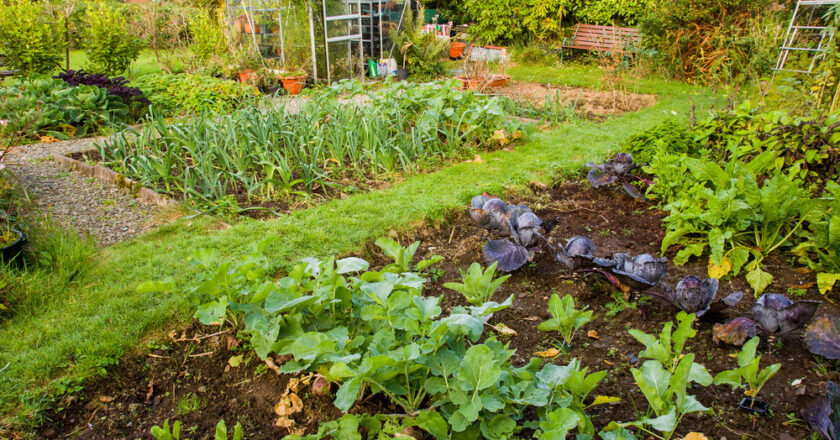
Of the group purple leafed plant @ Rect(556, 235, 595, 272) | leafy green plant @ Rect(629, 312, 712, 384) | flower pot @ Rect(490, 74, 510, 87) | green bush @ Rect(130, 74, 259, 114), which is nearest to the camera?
leafy green plant @ Rect(629, 312, 712, 384)

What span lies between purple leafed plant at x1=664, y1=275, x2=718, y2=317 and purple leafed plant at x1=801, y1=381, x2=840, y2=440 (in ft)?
1.89

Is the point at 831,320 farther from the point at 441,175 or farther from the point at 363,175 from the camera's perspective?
the point at 363,175

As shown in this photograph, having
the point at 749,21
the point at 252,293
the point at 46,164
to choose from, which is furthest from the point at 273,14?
the point at 252,293

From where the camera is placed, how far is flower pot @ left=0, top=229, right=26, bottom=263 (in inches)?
103

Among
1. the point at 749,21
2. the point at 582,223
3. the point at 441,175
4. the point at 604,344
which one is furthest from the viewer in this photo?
the point at 749,21

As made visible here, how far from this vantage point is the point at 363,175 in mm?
4496

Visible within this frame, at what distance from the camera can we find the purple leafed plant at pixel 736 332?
1959 mm

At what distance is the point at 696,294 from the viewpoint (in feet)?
6.81

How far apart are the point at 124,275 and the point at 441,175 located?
2565 millimetres

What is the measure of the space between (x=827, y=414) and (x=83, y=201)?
4.57 meters

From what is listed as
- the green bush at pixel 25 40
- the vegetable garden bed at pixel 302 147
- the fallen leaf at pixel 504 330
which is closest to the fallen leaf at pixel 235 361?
the fallen leaf at pixel 504 330

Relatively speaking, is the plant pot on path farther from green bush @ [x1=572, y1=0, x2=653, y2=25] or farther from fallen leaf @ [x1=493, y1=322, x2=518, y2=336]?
fallen leaf @ [x1=493, y1=322, x2=518, y2=336]

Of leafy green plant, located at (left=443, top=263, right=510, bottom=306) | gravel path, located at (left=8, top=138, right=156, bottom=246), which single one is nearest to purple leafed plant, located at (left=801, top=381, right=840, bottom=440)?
leafy green plant, located at (left=443, top=263, right=510, bottom=306)

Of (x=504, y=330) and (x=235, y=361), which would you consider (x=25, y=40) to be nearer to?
(x=235, y=361)
